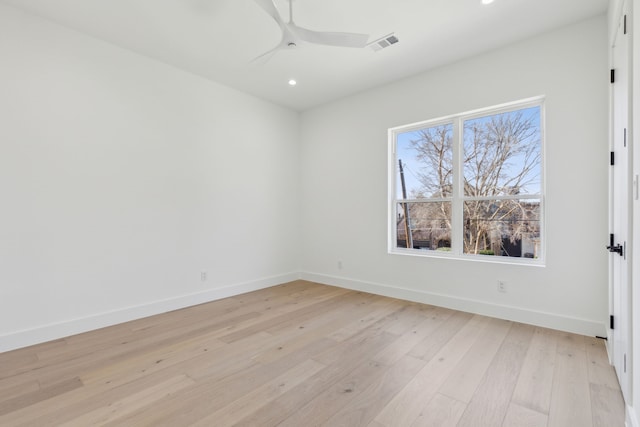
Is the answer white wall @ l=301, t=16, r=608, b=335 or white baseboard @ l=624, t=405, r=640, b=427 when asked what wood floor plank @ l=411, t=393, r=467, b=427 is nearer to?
white baseboard @ l=624, t=405, r=640, b=427

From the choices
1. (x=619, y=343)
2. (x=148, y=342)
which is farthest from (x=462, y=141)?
(x=148, y=342)

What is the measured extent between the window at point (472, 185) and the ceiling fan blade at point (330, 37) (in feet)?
5.98

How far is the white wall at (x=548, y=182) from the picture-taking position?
107 inches

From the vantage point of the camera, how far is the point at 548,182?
2.93m

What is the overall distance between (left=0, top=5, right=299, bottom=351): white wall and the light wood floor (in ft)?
1.38

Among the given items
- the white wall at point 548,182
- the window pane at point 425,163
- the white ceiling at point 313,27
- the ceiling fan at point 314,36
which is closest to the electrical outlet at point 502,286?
the white wall at point 548,182

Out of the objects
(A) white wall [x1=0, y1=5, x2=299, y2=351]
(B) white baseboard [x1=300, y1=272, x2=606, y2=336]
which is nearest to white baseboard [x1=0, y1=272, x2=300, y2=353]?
(A) white wall [x1=0, y1=5, x2=299, y2=351]

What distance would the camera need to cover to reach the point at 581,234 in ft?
9.06

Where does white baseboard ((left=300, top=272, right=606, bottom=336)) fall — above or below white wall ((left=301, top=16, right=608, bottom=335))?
below

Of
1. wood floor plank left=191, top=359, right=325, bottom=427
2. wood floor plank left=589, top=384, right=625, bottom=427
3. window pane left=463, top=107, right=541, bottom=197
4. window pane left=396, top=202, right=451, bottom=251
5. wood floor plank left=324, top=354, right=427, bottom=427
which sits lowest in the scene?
wood floor plank left=191, top=359, right=325, bottom=427

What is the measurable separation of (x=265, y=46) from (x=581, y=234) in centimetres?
364

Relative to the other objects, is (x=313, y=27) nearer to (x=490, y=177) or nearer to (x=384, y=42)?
(x=384, y=42)

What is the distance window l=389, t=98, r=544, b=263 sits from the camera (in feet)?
10.4

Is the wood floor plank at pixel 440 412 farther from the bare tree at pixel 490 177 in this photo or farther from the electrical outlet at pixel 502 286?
the bare tree at pixel 490 177
